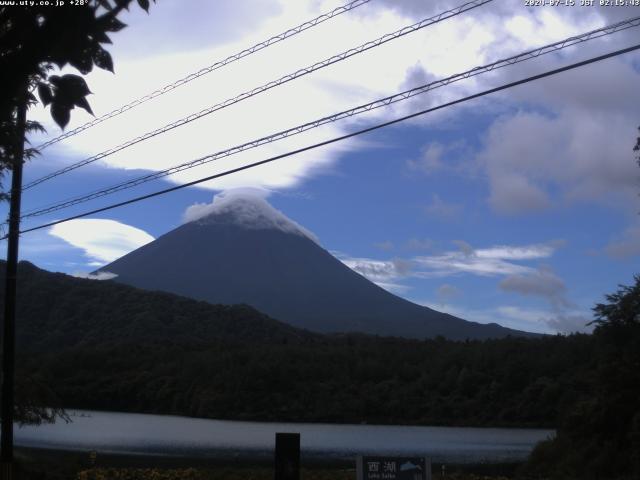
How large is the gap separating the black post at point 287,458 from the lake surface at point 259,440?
75.1 ft

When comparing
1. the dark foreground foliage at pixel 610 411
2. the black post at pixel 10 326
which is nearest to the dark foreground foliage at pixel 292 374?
the dark foreground foliage at pixel 610 411

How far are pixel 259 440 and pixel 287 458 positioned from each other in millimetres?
39737

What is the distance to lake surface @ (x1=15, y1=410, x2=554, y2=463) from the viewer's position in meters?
38.6

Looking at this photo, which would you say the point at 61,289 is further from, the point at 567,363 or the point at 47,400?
the point at 47,400

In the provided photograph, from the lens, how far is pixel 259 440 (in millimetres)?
49594

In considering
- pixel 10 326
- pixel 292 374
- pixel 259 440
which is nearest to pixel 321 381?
pixel 292 374

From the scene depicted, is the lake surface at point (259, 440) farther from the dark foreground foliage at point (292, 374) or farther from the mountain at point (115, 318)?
the mountain at point (115, 318)

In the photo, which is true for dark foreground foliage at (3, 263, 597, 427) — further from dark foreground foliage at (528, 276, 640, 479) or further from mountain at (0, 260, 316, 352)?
dark foreground foliage at (528, 276, 640, 479)

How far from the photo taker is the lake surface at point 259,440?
38.6 meters

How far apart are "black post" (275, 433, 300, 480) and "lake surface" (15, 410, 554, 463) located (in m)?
22.9

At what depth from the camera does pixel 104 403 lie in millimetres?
74312

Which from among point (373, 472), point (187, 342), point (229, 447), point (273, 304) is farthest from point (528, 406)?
point (273, 304)

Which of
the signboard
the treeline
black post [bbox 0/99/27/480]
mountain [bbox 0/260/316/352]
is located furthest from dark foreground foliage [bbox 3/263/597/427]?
the signboard

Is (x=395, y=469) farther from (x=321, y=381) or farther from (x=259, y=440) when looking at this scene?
(x=321, y=381)
